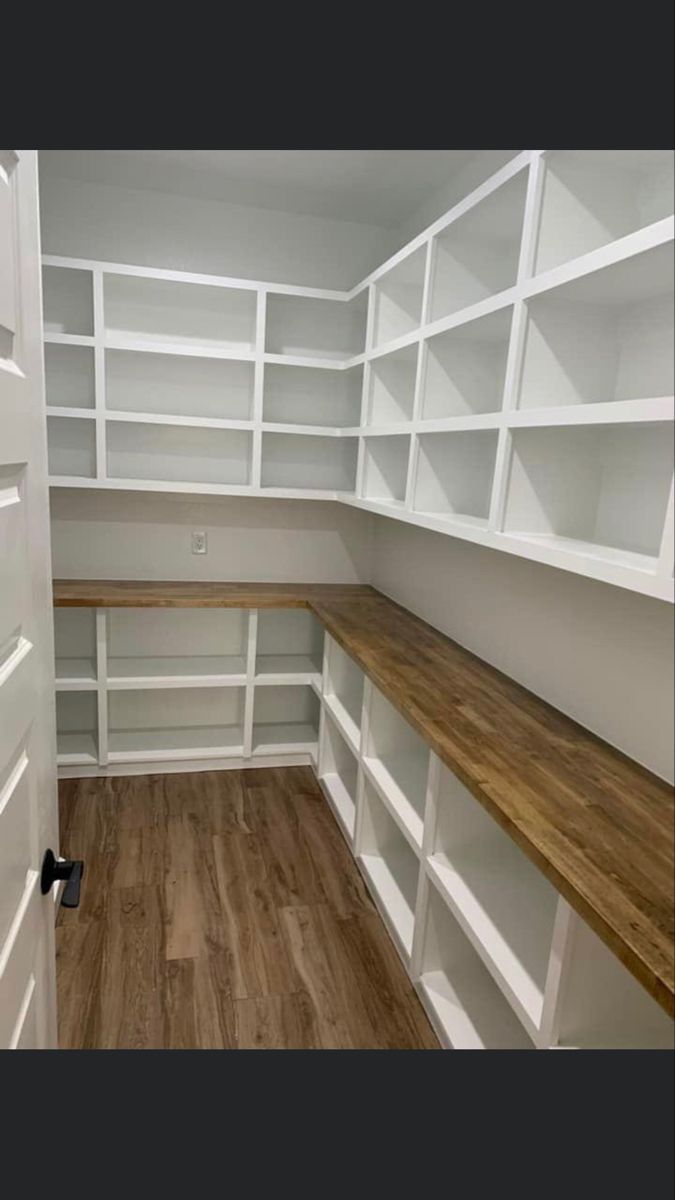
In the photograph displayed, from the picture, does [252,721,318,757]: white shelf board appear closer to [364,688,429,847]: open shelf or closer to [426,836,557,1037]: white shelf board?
A: [364,688,429,847]: open shelf

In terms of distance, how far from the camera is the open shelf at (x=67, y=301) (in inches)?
107

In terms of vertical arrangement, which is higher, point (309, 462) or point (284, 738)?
point (309, 462)

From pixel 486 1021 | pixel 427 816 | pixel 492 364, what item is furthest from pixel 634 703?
pixel 492 364

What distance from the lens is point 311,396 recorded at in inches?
123

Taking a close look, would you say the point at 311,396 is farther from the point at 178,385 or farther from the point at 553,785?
the point at 553,785

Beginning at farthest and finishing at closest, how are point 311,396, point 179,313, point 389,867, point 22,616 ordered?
point 311,396 → point 179,313 → point 389,867 → point 22,616

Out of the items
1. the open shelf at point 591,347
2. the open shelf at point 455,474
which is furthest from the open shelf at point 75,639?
the open shelf at point 591,347

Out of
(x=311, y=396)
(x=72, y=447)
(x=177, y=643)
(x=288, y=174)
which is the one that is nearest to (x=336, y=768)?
(x=177, y=643)

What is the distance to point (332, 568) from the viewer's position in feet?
11.0

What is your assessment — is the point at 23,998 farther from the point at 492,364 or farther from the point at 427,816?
the point at 492,364

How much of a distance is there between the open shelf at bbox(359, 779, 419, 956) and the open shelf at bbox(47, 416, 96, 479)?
5.99ft

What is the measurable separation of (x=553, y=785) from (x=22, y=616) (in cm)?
107

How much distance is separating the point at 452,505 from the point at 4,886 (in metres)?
1.80

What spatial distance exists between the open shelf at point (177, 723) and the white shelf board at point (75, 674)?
23cm
